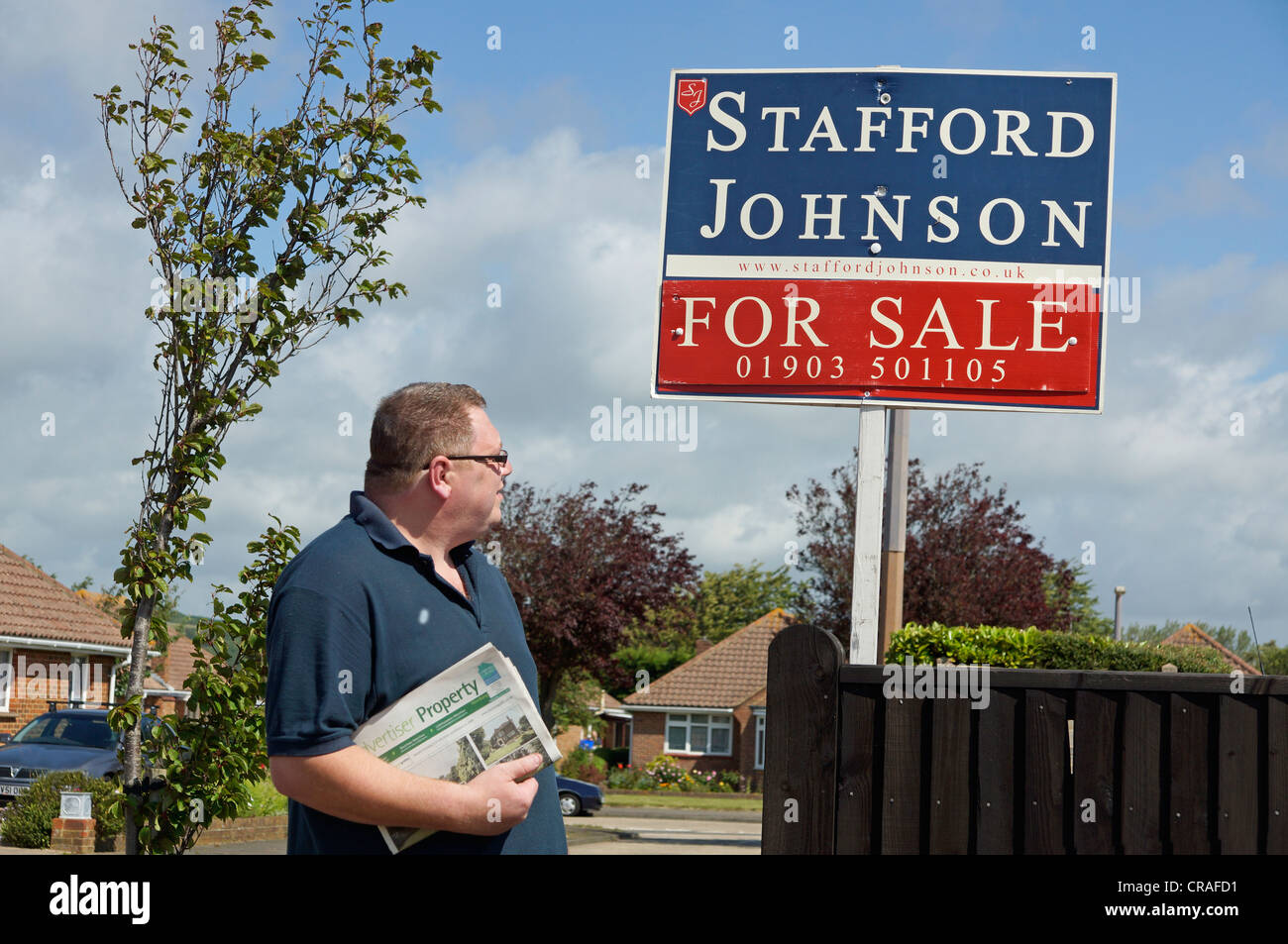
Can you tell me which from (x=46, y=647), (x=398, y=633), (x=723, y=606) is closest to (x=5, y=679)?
(x=46, y=647)

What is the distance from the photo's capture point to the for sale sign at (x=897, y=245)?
5.23 metres

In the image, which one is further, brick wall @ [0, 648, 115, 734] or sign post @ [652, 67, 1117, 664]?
brick wall @ [0, 648, 115, 734]

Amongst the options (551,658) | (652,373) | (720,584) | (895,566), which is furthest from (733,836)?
(720,584)

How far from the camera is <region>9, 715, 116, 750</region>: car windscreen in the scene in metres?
15.0

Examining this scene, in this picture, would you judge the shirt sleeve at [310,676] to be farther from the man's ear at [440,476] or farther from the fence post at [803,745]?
the fence post at [803,745]

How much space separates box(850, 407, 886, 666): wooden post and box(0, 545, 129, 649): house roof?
2146cm

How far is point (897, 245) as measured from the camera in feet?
17.3

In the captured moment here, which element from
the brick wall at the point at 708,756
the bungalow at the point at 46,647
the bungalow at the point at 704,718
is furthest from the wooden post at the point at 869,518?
the bungalow at the point at 704,718

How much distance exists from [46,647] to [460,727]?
2409cm

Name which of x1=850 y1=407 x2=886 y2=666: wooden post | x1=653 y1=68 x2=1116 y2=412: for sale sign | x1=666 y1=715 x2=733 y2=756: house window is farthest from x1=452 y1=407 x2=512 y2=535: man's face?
x1=666 y1=715 x2=733 y2=756: house window

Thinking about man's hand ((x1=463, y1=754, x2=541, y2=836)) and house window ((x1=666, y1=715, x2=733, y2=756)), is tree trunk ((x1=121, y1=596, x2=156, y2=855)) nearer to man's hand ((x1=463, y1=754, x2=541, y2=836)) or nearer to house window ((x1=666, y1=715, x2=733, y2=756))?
man's hand ((x1=463, y1=754, x2=541, y2=836))

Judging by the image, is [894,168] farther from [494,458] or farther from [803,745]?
[494,458]

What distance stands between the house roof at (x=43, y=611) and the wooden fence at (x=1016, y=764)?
22.5 meters
